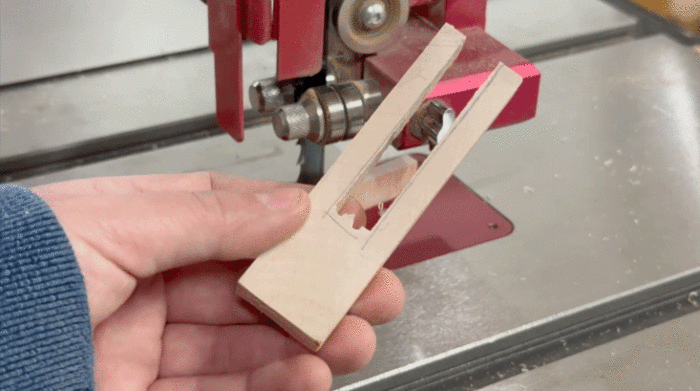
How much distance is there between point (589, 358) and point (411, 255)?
21 cm

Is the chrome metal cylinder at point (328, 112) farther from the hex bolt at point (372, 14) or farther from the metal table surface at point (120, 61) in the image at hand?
the metal table surface at point (120, 61)

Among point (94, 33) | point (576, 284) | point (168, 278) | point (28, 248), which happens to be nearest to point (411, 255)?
point (576, 284)

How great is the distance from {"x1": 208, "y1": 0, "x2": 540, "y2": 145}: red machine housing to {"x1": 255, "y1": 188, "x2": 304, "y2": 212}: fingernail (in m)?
0.13

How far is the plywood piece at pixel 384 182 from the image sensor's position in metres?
0.75

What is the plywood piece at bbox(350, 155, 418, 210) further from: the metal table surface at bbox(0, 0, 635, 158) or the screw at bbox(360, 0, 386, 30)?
the metal table surface at bbox(0, 0, 635, 158)

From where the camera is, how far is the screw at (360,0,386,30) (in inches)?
28.4

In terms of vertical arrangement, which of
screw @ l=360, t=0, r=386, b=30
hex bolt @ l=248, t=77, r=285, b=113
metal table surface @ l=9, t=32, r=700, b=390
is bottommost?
metal table surface @ l=9, t=32, r=700, b=390

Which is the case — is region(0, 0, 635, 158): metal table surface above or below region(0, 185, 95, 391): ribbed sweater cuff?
below

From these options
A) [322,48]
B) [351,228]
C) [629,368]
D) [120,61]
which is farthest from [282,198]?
[120,61]

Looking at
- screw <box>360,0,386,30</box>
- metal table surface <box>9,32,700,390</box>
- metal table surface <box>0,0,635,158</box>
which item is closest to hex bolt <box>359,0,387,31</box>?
screw <box>360,0,386,30</box>

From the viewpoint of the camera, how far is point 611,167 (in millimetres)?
1005

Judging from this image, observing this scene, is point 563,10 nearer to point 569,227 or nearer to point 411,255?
point 569,227

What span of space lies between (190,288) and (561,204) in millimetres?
470

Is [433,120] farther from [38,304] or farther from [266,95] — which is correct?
[38,304]
